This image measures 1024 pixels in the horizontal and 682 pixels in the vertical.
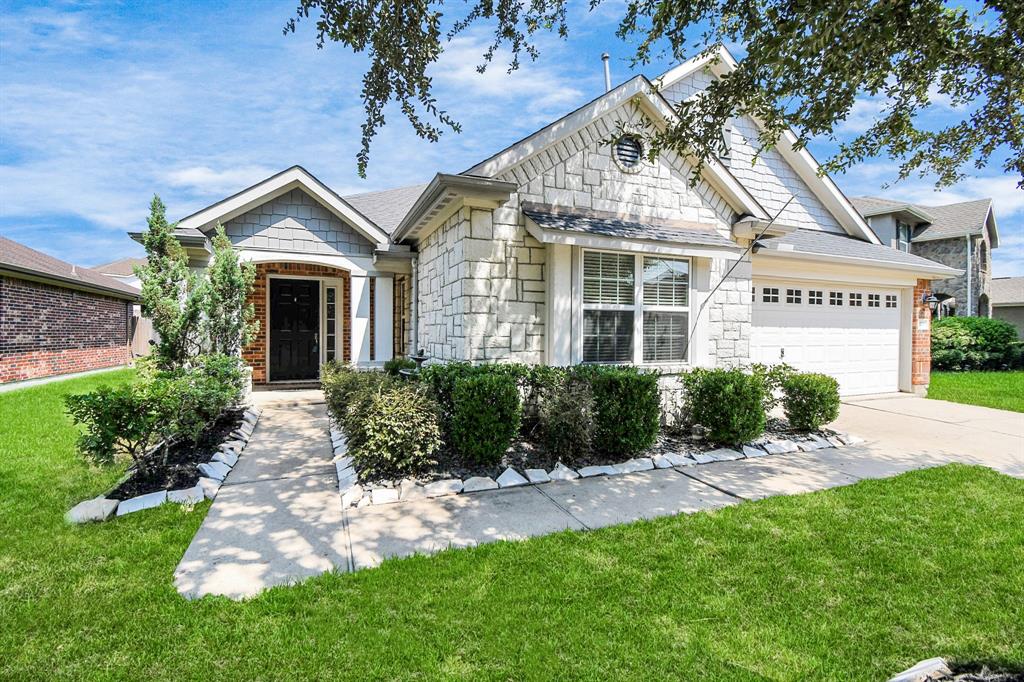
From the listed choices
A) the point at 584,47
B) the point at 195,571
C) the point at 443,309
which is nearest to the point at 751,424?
the point at 443,309

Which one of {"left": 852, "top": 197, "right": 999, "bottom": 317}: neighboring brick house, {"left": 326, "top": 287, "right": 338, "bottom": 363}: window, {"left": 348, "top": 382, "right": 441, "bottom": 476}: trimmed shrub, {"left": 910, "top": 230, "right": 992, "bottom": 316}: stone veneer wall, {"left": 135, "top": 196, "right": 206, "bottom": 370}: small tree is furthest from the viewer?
{"left": 910, "top": 230, "right": 992, "bottom": 316}: stone veneer wall

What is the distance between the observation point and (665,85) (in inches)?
429

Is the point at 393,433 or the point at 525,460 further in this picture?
the point at 525,460

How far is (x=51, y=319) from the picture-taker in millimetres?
14664

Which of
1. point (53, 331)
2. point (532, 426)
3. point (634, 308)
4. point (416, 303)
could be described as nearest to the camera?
point (532, 426)

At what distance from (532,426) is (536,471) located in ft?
3.31

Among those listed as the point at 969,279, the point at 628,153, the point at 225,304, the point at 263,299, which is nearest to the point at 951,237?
the point at 969,279

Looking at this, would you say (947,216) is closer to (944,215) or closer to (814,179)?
(944,215)

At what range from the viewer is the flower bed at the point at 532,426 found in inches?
198

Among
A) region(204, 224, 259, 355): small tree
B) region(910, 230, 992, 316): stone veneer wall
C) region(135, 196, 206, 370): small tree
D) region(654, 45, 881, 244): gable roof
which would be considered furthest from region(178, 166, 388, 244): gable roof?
region(910, 230, 992, 316): stone veneer wall

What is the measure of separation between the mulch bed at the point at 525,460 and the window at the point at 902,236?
21.3 meters

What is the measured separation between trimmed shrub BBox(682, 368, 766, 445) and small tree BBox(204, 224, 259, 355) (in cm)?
712

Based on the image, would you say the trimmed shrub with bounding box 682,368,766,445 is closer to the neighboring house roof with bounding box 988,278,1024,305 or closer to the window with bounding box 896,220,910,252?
the window with bounding box 896,220,910,252

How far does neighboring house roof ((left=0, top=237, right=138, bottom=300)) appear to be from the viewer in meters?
12.8
